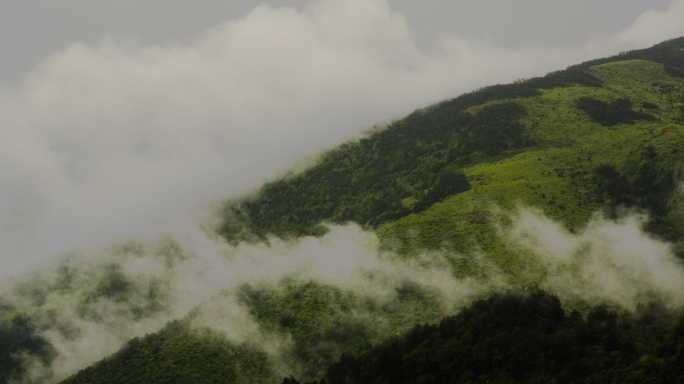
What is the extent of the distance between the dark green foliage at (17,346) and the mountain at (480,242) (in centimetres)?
52

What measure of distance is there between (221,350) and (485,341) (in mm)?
65804

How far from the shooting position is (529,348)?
72938 mm

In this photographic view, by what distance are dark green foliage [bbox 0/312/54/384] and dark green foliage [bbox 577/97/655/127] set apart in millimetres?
192795

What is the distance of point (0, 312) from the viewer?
17900 cm

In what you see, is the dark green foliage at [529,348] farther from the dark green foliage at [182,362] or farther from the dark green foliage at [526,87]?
the dark green foliage at [526,87]

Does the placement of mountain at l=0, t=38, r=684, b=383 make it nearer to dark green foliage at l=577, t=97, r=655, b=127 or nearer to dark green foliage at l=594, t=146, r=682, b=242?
dark green foliage at l=594, t=146, r=682, b=242

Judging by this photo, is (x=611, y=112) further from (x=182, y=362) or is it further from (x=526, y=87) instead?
(x=182, y=362)

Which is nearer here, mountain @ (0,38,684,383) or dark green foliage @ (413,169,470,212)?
mountain @ (0,38,684,383)

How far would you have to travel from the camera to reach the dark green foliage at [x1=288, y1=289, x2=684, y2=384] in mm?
61844

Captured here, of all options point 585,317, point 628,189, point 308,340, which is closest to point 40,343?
point 308,340

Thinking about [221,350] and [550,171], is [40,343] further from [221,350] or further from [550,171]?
[550,171]

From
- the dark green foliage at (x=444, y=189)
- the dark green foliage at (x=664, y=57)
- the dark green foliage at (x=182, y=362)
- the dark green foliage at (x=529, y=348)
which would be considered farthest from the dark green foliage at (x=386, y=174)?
the dark green foliage at (x=664, y=57)

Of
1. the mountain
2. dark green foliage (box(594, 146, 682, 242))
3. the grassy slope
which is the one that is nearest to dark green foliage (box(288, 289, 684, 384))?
the mountain

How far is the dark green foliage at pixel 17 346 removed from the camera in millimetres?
149250
